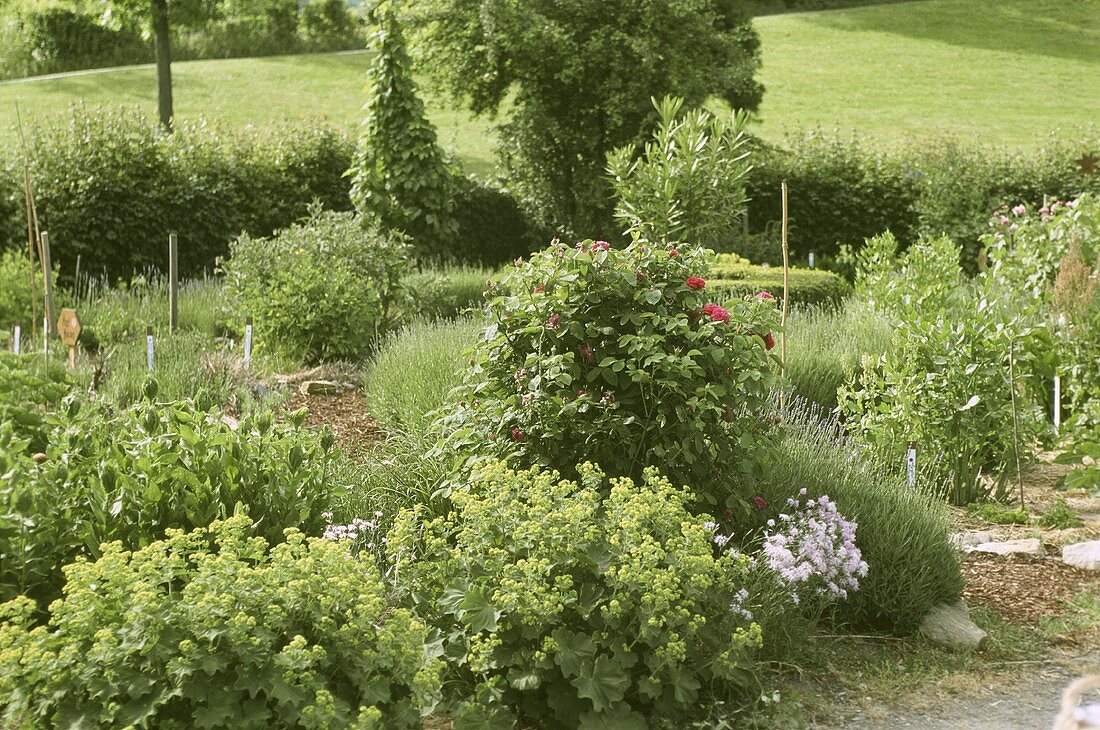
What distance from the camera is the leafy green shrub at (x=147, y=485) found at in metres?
3.22

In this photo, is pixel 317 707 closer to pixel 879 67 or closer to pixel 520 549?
pixel 520 549

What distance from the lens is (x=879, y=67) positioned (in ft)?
98.7

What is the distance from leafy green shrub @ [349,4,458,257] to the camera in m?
11.1

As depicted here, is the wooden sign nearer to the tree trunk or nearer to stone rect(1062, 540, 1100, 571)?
stone rect(1062, 540, 1100, 571)

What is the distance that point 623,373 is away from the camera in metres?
3.94

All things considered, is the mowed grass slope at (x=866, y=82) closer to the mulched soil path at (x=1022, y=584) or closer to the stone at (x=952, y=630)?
the mulched soil path at (x=1022, y=584)

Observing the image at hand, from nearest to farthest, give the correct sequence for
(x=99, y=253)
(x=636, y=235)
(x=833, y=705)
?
(x=833, y=705) → (x=636, y=235) → (x=99, y=253)

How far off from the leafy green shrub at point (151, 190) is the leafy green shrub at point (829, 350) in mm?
5282

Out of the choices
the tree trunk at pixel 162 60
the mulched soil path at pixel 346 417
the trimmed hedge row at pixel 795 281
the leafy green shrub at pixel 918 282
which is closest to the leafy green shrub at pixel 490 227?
the trimmed hedge row at pixel 795 281

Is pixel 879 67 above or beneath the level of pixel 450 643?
above

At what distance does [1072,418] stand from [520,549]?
4.12 m

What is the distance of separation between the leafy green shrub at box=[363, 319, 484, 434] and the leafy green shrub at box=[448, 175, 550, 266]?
23.0 ft

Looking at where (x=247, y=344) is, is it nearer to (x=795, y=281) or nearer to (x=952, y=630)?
(x=952, y=630)

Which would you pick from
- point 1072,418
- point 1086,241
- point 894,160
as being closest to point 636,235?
point 1072,418
